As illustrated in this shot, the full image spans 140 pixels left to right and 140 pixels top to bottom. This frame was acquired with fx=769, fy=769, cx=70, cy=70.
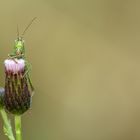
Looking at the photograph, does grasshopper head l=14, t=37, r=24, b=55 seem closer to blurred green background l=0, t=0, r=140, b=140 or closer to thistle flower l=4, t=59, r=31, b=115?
thistle flower l=4, t=59, r=31, b=115

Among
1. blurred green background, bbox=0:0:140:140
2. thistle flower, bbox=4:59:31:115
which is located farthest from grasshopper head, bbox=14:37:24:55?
blurred green background, bbox=0:0:140:140

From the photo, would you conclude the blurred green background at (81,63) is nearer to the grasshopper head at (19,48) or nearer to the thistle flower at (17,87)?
the grasshopper head at (19,48)

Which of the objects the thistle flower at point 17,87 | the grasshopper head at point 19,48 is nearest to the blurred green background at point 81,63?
the grasshopper head at point 19,48

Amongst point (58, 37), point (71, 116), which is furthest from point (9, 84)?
point (58, 37)

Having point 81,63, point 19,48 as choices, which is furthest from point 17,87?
point 81,63

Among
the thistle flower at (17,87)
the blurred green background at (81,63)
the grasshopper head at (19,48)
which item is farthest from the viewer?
the blurred green background at (81,63)

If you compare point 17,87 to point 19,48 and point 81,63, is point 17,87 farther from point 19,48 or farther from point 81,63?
point 81,63
